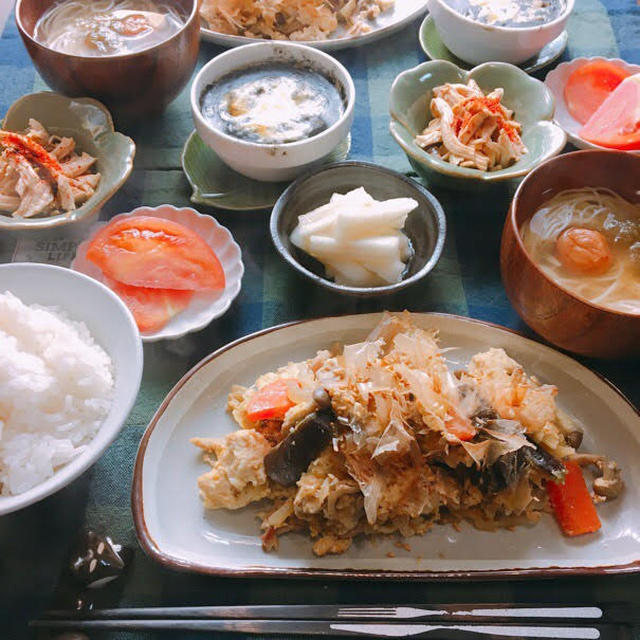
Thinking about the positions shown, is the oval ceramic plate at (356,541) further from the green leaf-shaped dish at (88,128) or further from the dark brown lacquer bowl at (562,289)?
the green leaf-shaped dish at (88,128)

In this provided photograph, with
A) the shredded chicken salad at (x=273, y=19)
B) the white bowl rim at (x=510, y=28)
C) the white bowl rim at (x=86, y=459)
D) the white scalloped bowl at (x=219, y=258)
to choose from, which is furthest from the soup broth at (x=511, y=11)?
the white bowl rim at (x=86, y=459)

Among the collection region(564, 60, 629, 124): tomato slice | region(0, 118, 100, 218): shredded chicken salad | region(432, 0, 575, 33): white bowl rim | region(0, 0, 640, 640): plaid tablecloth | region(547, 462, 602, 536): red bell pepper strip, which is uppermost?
region(432, 0, 575, 33): white bowl rim

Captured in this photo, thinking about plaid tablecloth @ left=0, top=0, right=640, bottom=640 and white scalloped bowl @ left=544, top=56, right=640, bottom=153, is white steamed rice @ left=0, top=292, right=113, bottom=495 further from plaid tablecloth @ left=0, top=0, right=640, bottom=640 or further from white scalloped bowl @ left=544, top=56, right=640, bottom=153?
white scalloped bowl @ left=544, top=56, right=640, bottom=153

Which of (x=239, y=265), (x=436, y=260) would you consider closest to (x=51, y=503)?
(x=239, y=265)

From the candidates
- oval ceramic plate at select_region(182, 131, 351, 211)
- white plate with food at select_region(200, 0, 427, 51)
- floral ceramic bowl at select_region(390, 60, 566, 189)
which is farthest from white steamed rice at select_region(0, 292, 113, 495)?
white plate with food at select_region(200, 0, 427, 51)

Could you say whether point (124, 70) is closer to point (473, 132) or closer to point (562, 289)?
point (473, 132)

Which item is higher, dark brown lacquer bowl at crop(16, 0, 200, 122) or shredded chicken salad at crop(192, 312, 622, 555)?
dark brown lacquer bowl at crop(16, 0, 200, 122)

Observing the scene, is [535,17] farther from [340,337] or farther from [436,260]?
[340,337]
